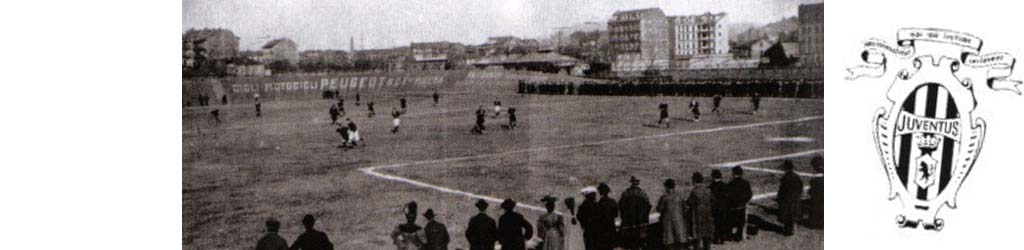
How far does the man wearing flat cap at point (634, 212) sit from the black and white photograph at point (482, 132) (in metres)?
0.01

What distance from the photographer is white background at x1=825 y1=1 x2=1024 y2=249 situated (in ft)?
23.2

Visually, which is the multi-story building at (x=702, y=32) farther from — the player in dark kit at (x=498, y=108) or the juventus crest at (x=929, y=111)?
the player in dark kit at (x=498, y=108)

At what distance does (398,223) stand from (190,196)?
173cm

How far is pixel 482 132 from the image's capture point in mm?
7461

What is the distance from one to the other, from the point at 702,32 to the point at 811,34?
945mm

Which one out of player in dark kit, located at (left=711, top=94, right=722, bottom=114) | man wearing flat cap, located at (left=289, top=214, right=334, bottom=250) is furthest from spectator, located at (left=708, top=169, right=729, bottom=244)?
man wearing flat cap, located at (left=289, top=214, right=334, bottom=250)

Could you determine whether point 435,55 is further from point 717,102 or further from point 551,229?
point 717,102

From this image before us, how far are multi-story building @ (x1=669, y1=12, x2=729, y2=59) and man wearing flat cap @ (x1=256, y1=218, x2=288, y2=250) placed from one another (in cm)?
392

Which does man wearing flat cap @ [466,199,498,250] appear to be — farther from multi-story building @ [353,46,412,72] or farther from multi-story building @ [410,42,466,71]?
multi-story building @ [353,46,412,72]

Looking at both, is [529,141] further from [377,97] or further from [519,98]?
[377,97]

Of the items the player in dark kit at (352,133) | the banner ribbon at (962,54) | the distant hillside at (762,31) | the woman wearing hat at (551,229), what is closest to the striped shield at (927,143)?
the banner ribbon at (962,54)

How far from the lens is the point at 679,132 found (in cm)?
812

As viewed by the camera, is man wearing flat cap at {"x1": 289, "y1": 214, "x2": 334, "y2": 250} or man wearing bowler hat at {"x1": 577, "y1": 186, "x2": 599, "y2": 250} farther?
man wearing bowler hat at {"x1": 577, "y1": 186, "x2": 599, "y2": 250}
